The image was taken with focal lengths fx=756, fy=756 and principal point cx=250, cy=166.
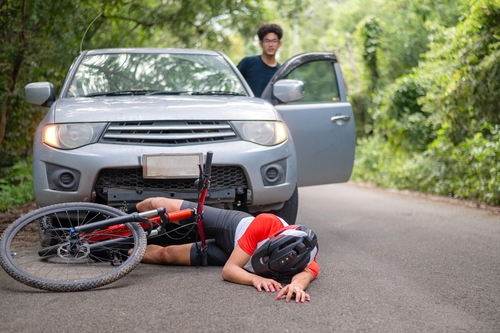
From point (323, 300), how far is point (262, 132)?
1915 millimetres

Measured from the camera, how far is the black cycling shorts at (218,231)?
538 cm

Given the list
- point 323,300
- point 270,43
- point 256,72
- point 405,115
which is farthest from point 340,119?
point 405,115

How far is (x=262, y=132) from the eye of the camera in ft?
20.0

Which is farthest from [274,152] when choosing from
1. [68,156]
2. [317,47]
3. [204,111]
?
[317,47]

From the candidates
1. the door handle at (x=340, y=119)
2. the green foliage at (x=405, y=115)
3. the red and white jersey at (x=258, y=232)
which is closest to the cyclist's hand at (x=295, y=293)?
the red and white jersey at (x=258, y=232)

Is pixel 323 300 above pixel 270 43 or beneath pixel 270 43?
beneath

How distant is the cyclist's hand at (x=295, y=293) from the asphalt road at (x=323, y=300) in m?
0.05

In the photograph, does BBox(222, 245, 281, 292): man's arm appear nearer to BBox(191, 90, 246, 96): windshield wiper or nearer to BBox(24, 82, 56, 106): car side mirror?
BBox(191, 90, 246, 96): windshield wiper

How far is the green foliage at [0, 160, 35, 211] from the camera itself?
420 inches

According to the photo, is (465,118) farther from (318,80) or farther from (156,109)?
(156,109)

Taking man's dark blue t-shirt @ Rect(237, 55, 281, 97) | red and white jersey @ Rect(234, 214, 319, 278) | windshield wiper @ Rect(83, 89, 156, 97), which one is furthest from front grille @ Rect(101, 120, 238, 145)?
man's dark blue t-shirt @ Rect(237, 55, 281, 97)

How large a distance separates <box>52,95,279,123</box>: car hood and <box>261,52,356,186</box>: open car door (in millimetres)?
1098

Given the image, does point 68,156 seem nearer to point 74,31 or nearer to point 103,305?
point 103,305

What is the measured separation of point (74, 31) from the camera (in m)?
12.6
